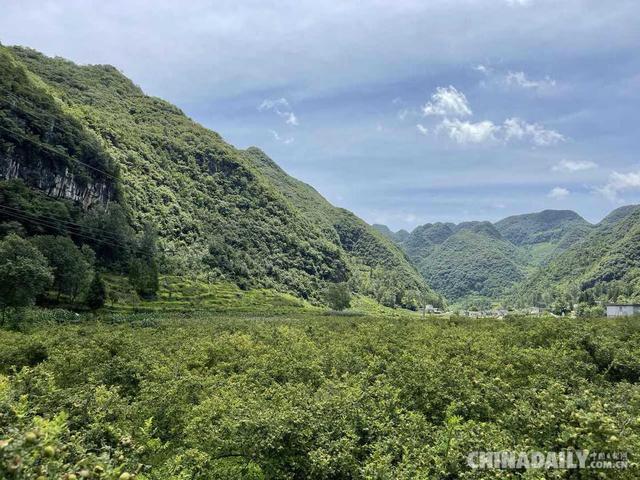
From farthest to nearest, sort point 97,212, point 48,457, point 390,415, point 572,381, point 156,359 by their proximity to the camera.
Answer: point 97,212 → point 156,359 → point 572,381 → point 390,415 → point 48,457

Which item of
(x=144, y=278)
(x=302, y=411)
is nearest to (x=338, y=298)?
(x=144, y=278)

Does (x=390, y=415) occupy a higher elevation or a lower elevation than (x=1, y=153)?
lower

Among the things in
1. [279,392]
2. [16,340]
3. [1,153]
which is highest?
[1,153]

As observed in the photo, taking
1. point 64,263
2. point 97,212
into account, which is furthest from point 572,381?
point 97,212

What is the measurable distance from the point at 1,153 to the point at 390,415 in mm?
143345

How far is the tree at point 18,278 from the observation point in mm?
58656

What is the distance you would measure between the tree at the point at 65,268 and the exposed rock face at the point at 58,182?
4838 centimetres

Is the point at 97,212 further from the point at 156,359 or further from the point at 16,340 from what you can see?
the point at 156,359

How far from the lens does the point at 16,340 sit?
88.3ft
